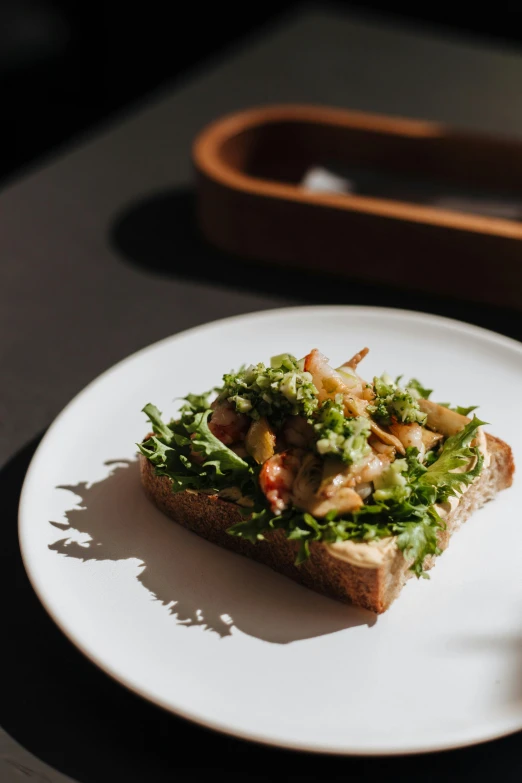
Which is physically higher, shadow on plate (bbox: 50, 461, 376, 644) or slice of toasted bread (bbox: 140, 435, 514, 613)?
slice of toasted bread (bbox: 140, 435, 514, 613)

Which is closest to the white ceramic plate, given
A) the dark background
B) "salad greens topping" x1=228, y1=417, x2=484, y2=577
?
"salad greens topping" x1=228, y1=417, x2=484, y2=577

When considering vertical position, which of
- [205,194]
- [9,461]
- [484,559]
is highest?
[205,194]

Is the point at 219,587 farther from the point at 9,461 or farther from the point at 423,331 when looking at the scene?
the point at 423,331

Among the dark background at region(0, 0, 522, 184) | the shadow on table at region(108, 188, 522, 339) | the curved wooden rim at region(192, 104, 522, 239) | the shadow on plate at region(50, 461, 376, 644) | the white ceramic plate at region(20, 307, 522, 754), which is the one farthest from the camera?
the dark background at region(0, 0, 522, 184)

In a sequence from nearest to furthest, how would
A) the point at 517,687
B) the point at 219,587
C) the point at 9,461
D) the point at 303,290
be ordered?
the point at 517,687, the point at 219,587, the point at 9,461, the point at 303,290

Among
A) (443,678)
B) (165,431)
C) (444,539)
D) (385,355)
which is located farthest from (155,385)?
(443,678)

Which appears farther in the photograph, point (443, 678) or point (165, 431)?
point (165, 431)

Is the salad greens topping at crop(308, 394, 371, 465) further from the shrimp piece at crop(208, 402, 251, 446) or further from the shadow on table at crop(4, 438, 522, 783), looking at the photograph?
the shadow on table at crop(4, 438, 522, 783)
